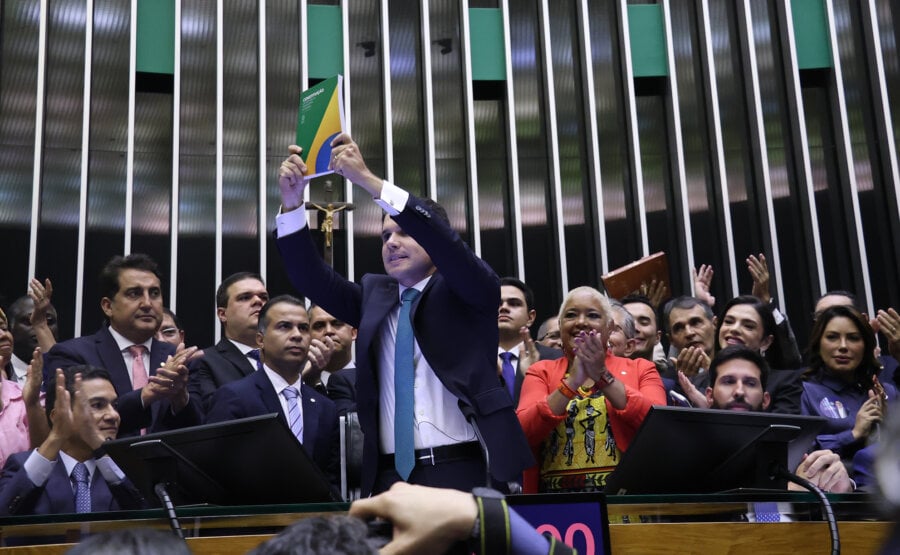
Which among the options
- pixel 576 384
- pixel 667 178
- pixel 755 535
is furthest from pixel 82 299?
pixel 755 535

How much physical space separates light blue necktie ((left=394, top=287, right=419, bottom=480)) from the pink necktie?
1.54 metres

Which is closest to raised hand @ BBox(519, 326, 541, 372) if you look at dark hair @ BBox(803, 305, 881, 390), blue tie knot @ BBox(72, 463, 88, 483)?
dark hair @ BBox(803, 305, 881, 390)

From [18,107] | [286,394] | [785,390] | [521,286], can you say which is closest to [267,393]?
[286,394]

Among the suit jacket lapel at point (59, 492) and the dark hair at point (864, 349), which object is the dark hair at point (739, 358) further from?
the suit jacket lapel at point (59, 492)

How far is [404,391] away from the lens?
280 centimetres

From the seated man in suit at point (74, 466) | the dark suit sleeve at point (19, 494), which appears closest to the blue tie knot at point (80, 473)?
the seated man in suit at point (74, 466)

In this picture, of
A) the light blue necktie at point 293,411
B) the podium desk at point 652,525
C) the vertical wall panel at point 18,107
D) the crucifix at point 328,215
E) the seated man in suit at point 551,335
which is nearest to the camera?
the podium desk at point 652,525

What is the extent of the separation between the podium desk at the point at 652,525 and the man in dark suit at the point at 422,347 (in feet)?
1.62

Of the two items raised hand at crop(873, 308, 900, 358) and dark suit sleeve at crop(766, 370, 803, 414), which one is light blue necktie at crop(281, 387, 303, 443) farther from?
raised hand at crop(873, 308, 900, 358)

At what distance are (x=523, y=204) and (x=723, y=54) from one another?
79.6 inches

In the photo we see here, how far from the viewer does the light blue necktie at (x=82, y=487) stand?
321cm

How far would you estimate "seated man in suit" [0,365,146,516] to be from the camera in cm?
308

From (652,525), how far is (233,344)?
8.02ft

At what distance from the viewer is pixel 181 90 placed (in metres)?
7.72
